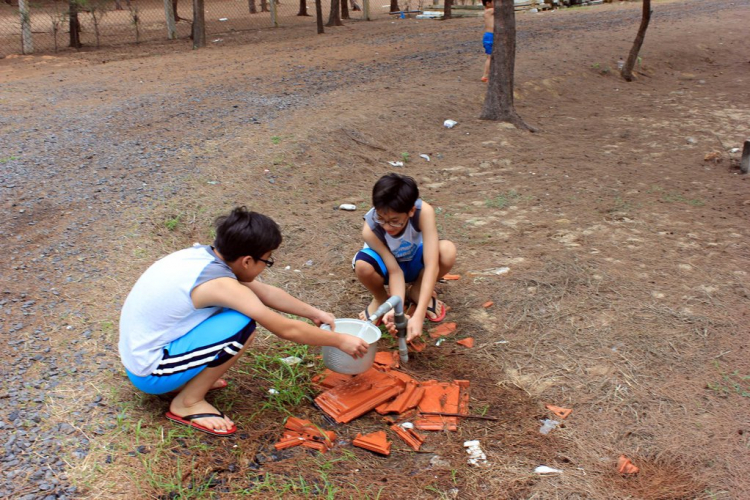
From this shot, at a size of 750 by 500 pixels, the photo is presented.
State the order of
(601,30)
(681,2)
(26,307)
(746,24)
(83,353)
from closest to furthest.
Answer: (83,353)
(26,307)
(601,30)
(746,24)
(681,2)

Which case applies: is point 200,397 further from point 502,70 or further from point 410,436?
point 502,70

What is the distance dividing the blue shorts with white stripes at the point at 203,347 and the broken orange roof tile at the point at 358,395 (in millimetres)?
567

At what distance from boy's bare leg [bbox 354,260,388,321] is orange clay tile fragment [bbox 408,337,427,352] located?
0.95ft

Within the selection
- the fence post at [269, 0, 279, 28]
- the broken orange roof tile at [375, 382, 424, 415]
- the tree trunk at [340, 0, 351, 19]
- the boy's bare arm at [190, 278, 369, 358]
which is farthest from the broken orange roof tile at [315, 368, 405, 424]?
the tree trunk at [340, 0, 351, 19]

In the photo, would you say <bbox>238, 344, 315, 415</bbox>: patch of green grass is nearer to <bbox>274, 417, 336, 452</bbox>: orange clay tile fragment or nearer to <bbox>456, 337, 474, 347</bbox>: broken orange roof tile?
<bbox>274, 417, 336, 452</bbox>: orange clay tile fragment

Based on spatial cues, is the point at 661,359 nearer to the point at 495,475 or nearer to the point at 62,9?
the point at 495,475

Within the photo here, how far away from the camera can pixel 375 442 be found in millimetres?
2549

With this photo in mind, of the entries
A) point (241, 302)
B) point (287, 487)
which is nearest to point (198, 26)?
point (241, 302)

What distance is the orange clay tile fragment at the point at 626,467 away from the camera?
2441 millimetres

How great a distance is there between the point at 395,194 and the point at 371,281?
2.12 feet

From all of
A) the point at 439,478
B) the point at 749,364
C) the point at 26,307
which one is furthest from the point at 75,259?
the point at 749,364

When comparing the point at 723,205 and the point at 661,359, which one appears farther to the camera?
the point at 723,205

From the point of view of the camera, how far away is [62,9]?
45.3 feet

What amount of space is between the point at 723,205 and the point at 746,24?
12.7m
